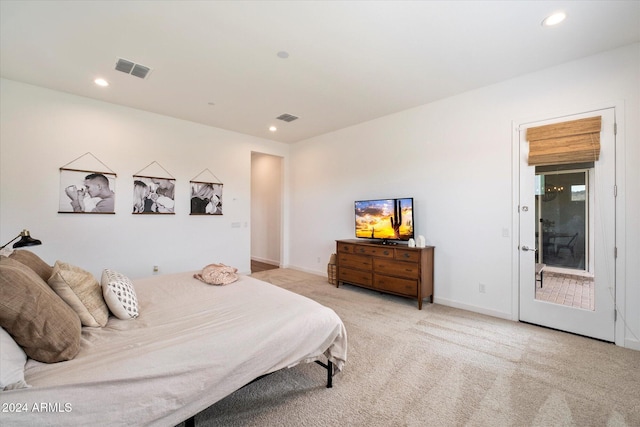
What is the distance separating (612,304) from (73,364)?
14.6ft

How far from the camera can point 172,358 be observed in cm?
137

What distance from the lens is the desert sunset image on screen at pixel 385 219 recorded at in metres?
4.17

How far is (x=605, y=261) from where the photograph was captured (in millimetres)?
2816

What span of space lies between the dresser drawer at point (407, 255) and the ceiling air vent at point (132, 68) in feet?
13.1

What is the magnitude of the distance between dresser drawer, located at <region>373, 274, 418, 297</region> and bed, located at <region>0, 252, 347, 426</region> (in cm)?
196

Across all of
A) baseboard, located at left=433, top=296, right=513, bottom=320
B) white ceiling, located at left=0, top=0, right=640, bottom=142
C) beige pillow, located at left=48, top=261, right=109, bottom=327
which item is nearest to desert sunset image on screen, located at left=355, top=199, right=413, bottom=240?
baseboard, located at left=433, top=296, right=513, bottom=320

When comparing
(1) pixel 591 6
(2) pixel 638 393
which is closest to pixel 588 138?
(1) pixel 591 6

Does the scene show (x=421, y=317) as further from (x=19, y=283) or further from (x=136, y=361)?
(x=19, y=283)

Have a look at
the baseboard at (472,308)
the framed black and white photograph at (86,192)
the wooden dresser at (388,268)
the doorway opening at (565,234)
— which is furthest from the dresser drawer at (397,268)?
the framed black and white photograph at (86,192)

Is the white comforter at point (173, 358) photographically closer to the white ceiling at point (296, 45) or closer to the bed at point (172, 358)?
the bed at point (172, 358)

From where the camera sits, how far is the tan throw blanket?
2.68m

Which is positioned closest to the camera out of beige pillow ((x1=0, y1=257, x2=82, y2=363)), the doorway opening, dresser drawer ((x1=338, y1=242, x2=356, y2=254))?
beige pillow ((x1=0, y1=257, x2=82, y2=363))

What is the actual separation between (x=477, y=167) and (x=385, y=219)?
1.50 meters

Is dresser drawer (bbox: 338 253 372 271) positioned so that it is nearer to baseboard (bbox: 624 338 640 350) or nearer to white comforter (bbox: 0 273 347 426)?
white comforter (bbox: 0 273 347 426)
